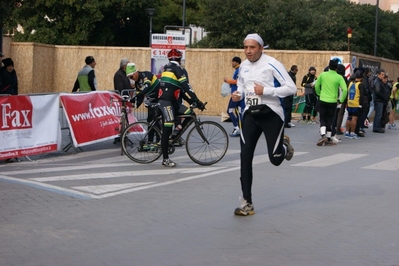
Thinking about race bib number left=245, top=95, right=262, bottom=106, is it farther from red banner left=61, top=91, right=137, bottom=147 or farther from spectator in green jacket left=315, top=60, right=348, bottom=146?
spectator in green jacket left=315, top=60, right=348, bottom=146

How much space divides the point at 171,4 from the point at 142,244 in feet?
163

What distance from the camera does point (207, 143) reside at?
1297 centimetres

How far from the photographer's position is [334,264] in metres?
6.64

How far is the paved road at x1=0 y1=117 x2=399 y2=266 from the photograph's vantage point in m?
6.87

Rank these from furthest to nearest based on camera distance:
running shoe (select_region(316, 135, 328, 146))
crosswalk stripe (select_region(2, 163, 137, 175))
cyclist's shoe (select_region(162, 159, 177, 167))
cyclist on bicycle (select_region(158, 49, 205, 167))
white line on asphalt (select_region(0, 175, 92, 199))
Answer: running shoe (select_region(316, 135, 328, 146)) → cyclist's shoe (select_region(162, 159, 177, 167)) → cyclist on bicycle (select_region(158, 49, 205, 167)) → crosswalk stripe (select_region(2, 163, 137, 175)) → white line on asphalt (select_region(0, 175, 92, 199))

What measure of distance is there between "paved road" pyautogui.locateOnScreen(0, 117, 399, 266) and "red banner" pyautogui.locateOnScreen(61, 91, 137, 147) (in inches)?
29.6

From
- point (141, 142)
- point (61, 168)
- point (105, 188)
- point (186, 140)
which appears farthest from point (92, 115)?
point (105, 188)

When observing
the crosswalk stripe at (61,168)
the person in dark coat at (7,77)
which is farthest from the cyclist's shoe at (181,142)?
the person in dark coat at (7,77)

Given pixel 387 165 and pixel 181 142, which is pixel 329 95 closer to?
pixel 387 165

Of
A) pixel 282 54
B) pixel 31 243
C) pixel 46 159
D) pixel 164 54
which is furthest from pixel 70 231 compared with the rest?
pixel 282 54

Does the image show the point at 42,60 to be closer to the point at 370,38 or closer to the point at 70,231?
the point at 70,231

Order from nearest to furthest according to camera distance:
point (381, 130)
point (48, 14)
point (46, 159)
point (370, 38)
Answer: point (46, 159)
point (381, 130)
point (48, 14)
point (370, 38)

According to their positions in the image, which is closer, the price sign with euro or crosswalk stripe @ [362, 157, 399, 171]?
crosswalk stripe @ [362, 157, 399, 171]

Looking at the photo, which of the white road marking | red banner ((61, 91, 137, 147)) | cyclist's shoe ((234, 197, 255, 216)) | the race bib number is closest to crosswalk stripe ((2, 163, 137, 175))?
red banner ((61, 91, 137, 147))
